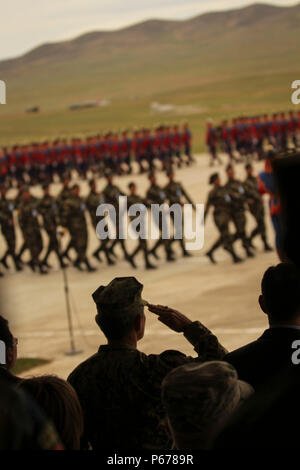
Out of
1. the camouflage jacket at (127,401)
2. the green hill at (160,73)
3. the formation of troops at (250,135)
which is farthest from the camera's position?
the green hill at (160,73)

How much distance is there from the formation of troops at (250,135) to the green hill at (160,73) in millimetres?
16810

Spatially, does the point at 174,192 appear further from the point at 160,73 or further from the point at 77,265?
the point at 160,73

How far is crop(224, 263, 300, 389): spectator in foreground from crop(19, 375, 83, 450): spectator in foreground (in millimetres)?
982

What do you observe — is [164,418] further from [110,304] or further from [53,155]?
[53,155]

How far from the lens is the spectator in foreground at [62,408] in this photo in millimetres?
2719

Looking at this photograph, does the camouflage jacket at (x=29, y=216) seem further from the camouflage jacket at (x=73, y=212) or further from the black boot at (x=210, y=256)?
the black boot at (x=210, y=256)

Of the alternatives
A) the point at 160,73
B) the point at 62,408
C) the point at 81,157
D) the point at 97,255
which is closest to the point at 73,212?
the point at 97,255

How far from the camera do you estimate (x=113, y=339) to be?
3.63 m

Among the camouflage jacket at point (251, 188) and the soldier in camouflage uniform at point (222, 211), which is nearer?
the soldier in camouflage uniform at point (222, 211)

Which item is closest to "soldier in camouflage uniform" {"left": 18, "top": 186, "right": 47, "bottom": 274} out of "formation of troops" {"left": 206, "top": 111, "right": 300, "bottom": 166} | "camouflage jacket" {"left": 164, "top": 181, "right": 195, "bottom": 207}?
"camouflage jacket" {"left": 164, "top": 181, "right": 195, "bottom": 207}

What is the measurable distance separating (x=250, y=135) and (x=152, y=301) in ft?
76.6

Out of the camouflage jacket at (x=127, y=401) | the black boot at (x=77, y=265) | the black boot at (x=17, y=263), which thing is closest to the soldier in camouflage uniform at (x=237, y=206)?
the black boot at (x=77, y=265)

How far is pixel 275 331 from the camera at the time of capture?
3.67m

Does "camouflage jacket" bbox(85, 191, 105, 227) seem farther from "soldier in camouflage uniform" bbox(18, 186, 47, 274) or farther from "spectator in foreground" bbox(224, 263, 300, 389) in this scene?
"spectator in foreground" bbox(224, 263, 300, 389)
